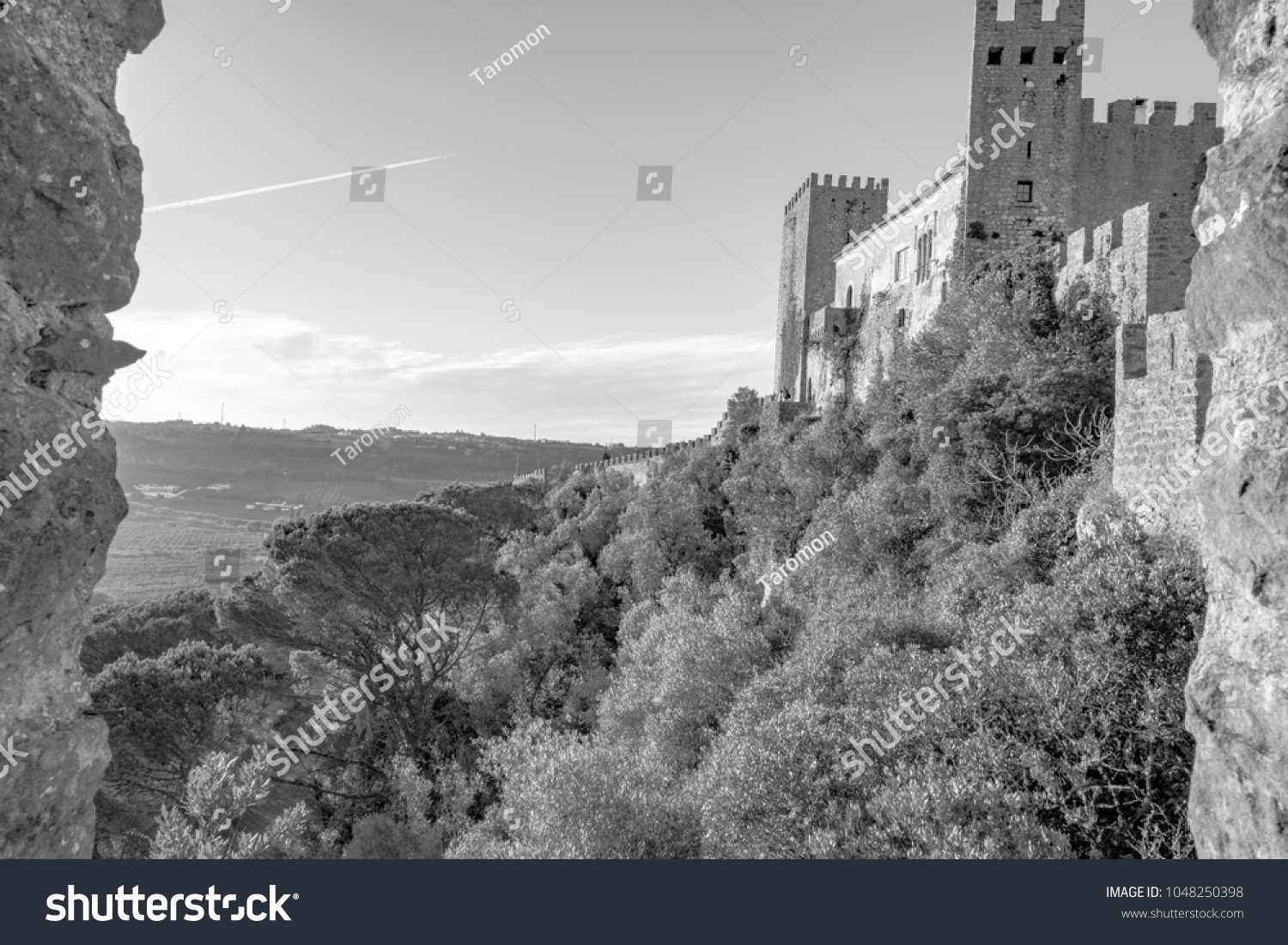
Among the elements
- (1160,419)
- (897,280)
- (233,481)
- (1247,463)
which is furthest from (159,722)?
(233,481)

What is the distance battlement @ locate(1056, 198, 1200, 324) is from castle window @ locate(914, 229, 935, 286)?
331 inches

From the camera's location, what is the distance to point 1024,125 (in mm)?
22891

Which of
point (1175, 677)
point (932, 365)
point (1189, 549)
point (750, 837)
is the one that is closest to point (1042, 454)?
point (932, 365)

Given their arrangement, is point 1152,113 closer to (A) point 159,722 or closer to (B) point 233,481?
(A) point 159,722

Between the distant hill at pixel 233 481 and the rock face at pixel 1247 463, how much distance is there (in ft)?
130

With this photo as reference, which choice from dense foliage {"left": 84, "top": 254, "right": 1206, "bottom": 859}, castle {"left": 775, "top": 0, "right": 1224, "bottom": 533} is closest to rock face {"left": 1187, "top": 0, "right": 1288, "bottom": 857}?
dense foliage {"left": 84, "top": 254, "right": 1206, "bottom": 859}

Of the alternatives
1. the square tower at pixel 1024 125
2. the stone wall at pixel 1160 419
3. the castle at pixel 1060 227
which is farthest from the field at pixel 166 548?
the stone wall at pixel 1160 419

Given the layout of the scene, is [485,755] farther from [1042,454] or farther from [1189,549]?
[1189,549]

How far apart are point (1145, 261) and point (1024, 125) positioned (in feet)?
29.3

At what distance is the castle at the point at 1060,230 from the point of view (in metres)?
10.8

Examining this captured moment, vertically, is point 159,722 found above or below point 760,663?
below

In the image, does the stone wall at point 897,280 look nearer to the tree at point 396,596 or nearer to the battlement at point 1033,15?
the battlement at point 1033,15

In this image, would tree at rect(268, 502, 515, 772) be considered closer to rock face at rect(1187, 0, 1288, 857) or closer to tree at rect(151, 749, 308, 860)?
tree at rect(151, 749, 308, 860)

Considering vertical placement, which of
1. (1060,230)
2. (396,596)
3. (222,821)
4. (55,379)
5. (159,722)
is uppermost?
(1060,230)
